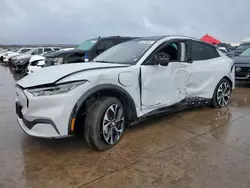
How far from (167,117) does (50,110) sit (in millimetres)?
2503

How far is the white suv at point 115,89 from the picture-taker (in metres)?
2.98

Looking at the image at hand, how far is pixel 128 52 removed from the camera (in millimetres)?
4141

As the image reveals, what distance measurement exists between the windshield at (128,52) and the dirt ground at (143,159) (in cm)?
117

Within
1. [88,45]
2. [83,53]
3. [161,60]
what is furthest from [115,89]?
[88,45]

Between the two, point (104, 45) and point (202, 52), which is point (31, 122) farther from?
point (104, 45)

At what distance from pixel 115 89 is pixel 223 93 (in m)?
3.02

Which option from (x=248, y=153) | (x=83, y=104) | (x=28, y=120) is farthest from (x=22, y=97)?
(x=248, y=153)

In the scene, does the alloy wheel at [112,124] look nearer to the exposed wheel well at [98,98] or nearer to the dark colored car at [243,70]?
the exposed wheel well at [98,98]

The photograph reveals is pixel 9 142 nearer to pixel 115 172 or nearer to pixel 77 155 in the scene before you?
pixel 77 155

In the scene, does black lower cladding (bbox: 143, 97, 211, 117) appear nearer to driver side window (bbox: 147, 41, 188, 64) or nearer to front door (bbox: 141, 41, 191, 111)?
front door (bbox: 141, 41, 191, 111)

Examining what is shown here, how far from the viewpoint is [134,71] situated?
3.59 meters

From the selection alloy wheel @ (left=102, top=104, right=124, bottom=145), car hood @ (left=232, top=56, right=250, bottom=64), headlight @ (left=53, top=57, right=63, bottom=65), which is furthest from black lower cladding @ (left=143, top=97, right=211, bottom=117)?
headlight @ (left=53, top=57, right=63, bottom=65)

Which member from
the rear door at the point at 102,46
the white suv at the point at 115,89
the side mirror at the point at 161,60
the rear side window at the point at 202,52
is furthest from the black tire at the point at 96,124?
the rear door at the point at 102,46

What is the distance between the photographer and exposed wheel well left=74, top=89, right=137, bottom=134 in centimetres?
326
